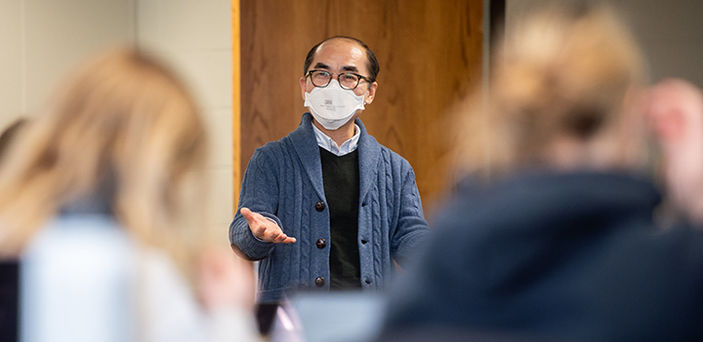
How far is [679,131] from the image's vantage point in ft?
3.12

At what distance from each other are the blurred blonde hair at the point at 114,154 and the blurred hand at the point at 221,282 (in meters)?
0.06

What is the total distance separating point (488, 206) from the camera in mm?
614

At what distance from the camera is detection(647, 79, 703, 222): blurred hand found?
0.92 meters

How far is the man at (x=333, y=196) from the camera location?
1.86 m

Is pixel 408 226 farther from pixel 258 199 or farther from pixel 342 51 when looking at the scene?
pixel 342 51

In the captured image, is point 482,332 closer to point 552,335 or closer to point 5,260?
point 552,335

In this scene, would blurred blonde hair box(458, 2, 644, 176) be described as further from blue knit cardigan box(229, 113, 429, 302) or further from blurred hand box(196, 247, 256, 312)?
blue knit cardigan box(229, 113, 429, 302)

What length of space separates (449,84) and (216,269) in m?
2.38

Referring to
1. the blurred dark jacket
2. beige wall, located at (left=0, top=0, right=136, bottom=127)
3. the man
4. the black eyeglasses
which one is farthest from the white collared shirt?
the blurred dark jacket

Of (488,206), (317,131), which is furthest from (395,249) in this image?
(488,206)

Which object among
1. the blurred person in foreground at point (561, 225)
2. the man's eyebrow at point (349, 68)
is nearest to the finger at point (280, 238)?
the man's eyebrow at point (349, 68)

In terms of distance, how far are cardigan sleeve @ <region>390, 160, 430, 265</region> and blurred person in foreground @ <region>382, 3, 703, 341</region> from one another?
1.08m

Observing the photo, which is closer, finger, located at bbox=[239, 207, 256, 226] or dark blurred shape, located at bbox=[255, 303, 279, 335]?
dark blurred shape, located at bbox=[255, 303, 279, 335]

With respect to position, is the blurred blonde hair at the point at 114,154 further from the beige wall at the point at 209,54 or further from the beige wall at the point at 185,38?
the beige wall at the point at 209,54
